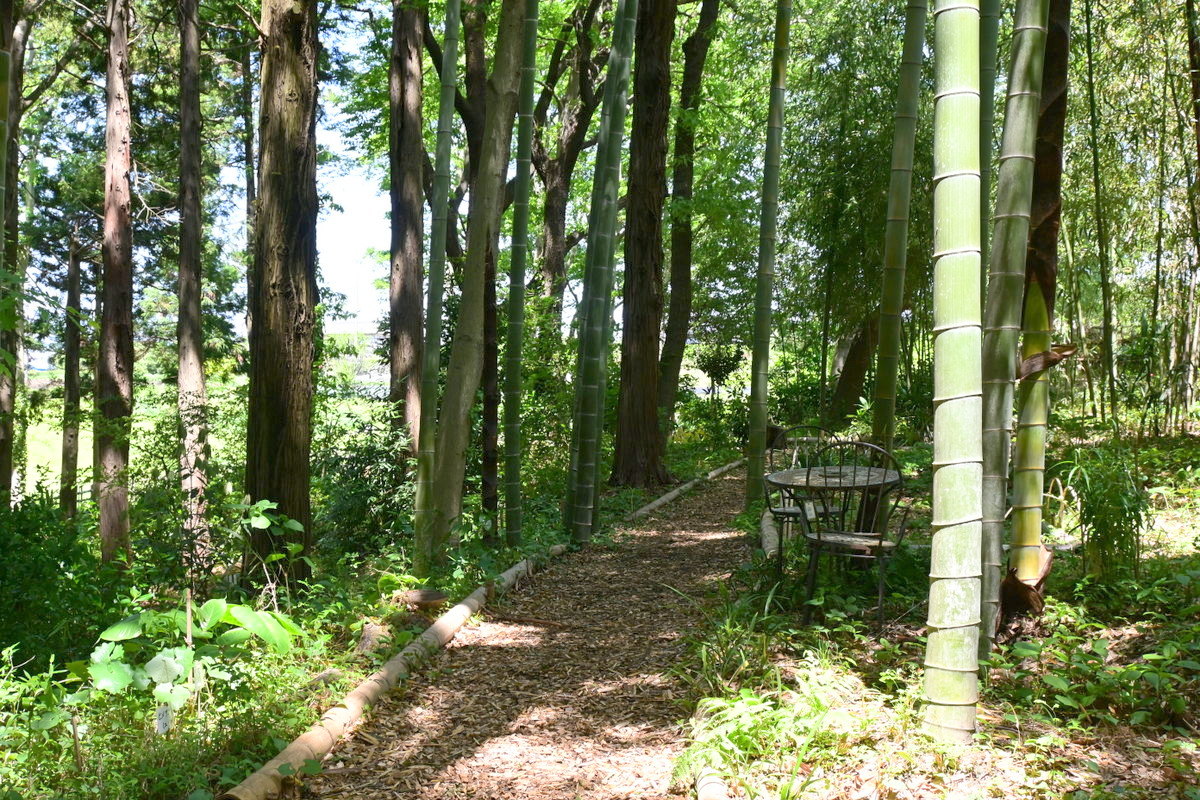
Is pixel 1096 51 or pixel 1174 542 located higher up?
pixel 1096 51

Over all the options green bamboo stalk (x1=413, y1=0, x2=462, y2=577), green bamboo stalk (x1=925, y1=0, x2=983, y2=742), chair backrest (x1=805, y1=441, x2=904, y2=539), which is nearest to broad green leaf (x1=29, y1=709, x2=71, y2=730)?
green bamboo stalk (x1=925, y1=0, x2=983, y2=742)

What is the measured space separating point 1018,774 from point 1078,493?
246cm

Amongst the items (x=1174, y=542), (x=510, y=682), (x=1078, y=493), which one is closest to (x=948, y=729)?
(x=510, y=682)

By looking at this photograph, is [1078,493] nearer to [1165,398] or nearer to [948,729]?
[948,729]

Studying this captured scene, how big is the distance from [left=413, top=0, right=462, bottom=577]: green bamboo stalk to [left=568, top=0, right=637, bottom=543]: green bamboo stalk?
1.51 m

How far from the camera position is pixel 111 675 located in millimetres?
2537

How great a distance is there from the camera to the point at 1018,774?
2566 millimetres

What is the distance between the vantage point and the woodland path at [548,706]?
3.03 m

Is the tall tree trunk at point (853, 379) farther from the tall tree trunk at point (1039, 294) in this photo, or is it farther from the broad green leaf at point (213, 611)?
the broad green leaf at point (213, 611)

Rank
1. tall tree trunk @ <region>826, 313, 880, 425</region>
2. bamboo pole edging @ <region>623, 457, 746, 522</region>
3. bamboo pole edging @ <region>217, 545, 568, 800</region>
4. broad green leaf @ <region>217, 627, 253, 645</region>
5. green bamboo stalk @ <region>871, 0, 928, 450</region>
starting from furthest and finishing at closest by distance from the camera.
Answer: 1. tall tree trunk @ <region>826, 313, 880, 425</region>
2. bamboo pole edging @ <region>623, 457, 746, 522</region>
3. green bamboo stalk @ <region>871, 0, 928, 450</region>
4. broad green leaf @ <region>217, 627, 253, 645</region>
5. bamboo pole edging @ <region>217, 545, 568, 800</region>

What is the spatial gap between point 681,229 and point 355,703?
10.5 meters

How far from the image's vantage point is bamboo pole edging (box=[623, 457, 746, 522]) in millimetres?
8383

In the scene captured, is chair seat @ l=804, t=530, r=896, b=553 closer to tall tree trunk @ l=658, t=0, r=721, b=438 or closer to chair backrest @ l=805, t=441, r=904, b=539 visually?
chair backrest @ l=805, t=441, r=904, b=539

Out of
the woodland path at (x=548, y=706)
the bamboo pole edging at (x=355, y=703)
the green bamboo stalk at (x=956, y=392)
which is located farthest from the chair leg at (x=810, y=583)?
the bamboo pole edging at (x=355, y=703)
